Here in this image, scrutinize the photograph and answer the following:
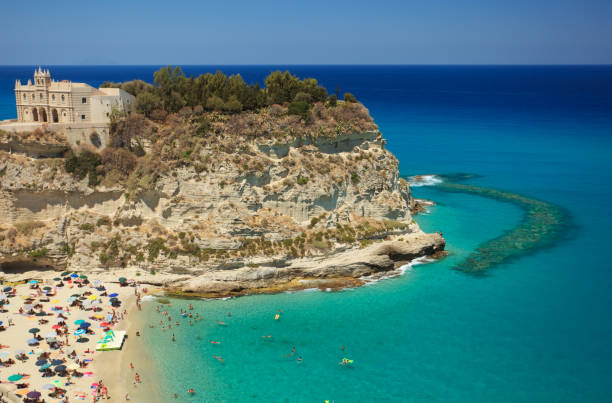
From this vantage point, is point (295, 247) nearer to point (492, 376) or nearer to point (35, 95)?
point (492, 376)

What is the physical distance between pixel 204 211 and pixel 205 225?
1261 mm

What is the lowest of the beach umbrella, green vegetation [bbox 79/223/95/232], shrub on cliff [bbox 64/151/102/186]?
the beach umbrella

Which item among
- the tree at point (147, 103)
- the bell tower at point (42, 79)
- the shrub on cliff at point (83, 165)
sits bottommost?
the shrub on cliff at point (83, 165)

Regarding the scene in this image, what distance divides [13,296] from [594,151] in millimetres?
96233

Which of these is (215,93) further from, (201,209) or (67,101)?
(67,101)

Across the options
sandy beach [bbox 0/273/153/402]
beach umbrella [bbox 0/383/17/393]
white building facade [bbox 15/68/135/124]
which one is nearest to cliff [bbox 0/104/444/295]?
sandy beach [bbox 0/273/153/402]

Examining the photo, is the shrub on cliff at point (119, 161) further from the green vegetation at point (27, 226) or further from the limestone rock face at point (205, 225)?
the green vegetation at point (27, 226)

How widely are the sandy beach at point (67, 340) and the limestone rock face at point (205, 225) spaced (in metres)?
2.50

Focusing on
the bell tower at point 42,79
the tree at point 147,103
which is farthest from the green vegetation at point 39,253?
the bell tower at point 42,79

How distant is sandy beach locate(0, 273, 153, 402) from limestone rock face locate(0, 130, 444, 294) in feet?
8.20

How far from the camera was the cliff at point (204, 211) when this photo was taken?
38.6 meters

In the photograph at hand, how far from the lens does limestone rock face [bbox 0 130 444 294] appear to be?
38406 millimetres

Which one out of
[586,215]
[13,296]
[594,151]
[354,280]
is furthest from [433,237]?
[594,151]

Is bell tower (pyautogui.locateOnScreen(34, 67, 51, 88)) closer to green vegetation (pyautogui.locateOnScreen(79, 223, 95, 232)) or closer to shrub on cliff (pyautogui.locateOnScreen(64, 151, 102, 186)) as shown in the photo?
shrub on cliff (pyautogui.locateOnScreen(64, 151, 102, 186))
